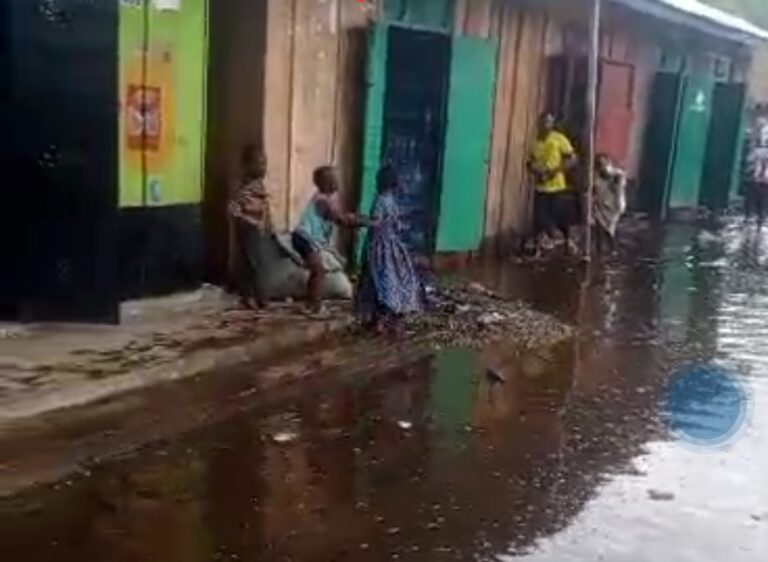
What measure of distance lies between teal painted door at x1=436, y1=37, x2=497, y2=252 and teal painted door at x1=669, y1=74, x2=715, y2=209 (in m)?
8.13

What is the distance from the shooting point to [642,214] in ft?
66.9

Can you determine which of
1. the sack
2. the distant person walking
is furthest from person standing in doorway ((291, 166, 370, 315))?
the distant person walking

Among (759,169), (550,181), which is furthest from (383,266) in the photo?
(759,169)

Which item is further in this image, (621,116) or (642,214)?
(642,214)

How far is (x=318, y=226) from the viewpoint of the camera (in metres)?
9.55

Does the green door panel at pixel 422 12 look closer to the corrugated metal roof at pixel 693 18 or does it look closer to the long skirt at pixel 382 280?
the long skirt at pixel 382 280

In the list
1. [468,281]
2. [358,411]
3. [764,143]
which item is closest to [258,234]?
[358,411]

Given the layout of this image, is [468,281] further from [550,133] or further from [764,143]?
[764,143]

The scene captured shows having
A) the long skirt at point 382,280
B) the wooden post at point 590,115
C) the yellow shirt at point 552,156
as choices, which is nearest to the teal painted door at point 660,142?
the wooden post at point 590,115

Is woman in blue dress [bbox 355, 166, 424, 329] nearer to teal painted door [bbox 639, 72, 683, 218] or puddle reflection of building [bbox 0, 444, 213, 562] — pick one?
puddle reflection of building [bbox 0, 444, 213, 562]

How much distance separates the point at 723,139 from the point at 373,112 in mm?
12983

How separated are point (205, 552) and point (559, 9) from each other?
11127 mm

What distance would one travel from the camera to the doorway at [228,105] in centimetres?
954

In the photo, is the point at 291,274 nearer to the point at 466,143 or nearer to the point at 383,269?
the point at 383,269
